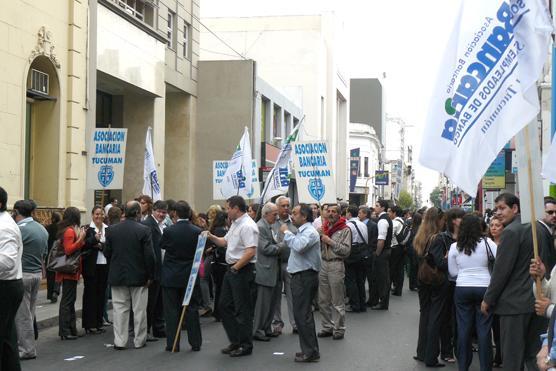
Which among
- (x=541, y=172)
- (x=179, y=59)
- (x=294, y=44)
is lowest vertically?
(x=541, y=172)

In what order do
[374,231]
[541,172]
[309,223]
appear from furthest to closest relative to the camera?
[374,231]
[309,223]
[541,172]

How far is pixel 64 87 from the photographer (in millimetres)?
19188

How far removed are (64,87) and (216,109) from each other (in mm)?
15481

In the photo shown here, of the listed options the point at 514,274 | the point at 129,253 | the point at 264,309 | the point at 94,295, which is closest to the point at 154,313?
the point at 94,295

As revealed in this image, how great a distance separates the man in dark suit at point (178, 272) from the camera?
10.8 metres

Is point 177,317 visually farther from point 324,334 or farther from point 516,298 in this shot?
point 516,298

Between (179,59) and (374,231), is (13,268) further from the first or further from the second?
(179,59)

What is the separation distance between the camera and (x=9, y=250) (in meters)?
7.63

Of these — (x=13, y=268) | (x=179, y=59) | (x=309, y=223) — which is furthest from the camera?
(x=179, y=59)

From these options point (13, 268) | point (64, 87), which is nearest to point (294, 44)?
point (64, 87)

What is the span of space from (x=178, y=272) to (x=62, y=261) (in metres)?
1.82

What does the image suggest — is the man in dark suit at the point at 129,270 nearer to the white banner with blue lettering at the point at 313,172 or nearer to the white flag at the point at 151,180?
the white banner with blue lettering at the point at 313,172

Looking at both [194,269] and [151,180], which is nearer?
[194,269]

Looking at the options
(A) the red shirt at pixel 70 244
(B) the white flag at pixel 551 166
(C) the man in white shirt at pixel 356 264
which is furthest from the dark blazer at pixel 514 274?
(C) the man in white shirt at pixel 356 264
